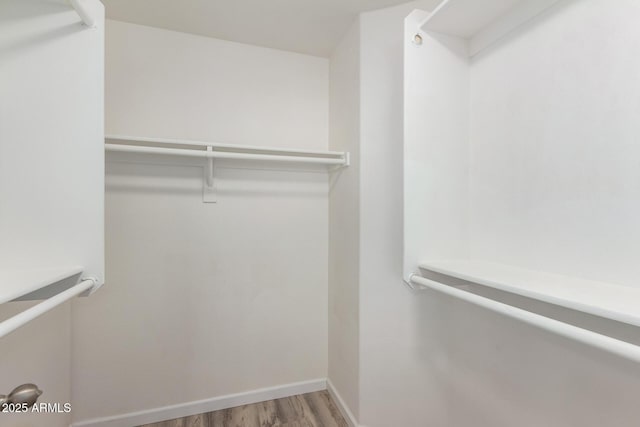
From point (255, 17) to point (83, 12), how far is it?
95 cm

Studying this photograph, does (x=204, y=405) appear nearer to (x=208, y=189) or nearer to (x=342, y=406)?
(x=342, y=406)

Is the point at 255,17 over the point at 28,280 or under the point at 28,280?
over

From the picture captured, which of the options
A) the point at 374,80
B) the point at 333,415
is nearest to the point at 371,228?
the point at 374,80

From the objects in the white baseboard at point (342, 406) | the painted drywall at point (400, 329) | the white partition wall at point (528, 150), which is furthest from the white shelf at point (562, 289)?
the white baseboard at point (342, 406)

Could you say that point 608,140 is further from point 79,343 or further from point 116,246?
point 79,343

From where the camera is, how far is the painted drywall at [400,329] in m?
1.09

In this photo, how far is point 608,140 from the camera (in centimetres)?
77

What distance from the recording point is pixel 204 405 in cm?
169

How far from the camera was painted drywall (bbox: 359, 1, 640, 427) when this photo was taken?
109 cm

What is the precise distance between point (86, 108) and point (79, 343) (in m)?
1.36

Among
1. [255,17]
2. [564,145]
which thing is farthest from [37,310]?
[255,17]

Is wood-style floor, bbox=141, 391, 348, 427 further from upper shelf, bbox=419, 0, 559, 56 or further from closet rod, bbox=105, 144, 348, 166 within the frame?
upper shelf, bbox=419, 0, 559, 56

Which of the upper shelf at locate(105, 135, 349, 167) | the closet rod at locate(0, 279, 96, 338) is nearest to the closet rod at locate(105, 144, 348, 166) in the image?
the upper shelf at locate(105, 135, 349, 167)

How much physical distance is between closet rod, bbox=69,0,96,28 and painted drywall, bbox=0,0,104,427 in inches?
1.0
